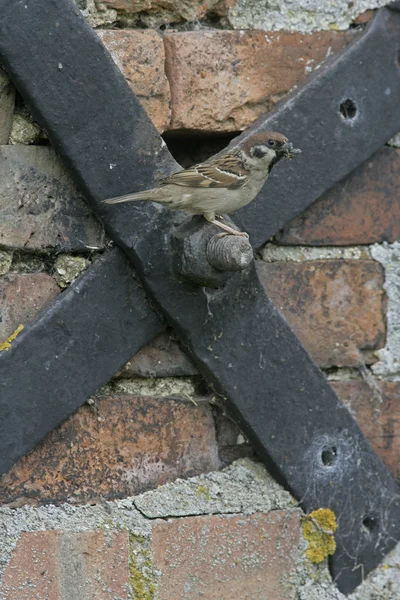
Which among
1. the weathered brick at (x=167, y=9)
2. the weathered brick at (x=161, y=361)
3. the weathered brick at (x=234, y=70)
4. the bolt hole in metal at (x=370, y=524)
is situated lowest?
the bolt hole in metal at (x=370, y=524)

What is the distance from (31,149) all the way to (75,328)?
335mm

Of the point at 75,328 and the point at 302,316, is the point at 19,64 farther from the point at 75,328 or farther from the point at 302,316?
the point at 302,316

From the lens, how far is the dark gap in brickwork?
1881 millimetres

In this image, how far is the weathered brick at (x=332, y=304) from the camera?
74.4 inches

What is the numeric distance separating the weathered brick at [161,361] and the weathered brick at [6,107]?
0.48 meters

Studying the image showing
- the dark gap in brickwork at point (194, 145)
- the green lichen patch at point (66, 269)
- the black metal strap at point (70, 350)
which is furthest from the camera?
the dark gap in brickwork at point (194, 145)

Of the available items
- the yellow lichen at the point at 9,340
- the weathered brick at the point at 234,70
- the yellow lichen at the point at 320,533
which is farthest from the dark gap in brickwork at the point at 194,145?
the yellow lichen at the point at 320,533

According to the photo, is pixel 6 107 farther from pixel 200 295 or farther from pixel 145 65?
pixel 200 295

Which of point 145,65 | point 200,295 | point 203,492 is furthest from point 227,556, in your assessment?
point 145,65

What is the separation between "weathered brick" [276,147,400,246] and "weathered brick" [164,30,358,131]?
0.78 feet

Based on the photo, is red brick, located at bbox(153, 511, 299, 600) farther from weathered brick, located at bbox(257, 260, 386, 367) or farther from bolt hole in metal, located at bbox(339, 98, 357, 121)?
bolt hole in metal, located at bbox(339, 98, 357, 121)

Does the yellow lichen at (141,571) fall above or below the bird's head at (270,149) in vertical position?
below

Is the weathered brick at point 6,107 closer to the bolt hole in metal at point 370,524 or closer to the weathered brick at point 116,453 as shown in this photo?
the weathered brick at point 116,453

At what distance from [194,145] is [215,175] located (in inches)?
10.0
